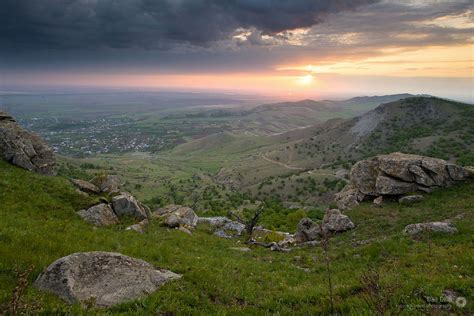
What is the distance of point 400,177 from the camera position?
36594mm

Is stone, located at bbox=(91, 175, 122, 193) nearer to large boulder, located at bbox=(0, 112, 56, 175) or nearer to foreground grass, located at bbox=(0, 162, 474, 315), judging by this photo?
foreground grass, located at bbox=(0, 162, 474, 315)

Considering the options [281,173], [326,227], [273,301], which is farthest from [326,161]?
[273,301]

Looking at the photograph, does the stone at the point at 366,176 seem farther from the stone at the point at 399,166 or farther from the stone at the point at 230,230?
the stone at the point at 230,230

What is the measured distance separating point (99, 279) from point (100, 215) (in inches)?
624

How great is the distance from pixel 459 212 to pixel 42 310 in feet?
109

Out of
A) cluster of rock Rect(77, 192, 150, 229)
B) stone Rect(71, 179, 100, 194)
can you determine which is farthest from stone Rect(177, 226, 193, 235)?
stone Rect(71, 179, 100, 194)

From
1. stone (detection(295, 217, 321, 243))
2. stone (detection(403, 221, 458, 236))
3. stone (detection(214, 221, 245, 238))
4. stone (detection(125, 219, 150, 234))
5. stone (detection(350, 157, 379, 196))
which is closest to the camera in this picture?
stone (detection(403, 221, 458, 236))

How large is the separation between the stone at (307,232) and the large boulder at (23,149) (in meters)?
29.5

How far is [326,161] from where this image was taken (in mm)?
158000

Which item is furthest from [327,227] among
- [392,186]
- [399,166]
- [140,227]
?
[140,227]

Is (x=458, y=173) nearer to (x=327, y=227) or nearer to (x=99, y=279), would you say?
(x=327, y=227)

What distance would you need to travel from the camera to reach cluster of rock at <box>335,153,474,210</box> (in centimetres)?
3516

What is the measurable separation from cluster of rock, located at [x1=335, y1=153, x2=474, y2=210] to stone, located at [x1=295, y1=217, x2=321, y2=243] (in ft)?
25.7

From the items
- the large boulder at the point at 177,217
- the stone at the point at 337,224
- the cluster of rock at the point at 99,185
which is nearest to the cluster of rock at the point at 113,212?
the cluster of rock at the point at 99,185
